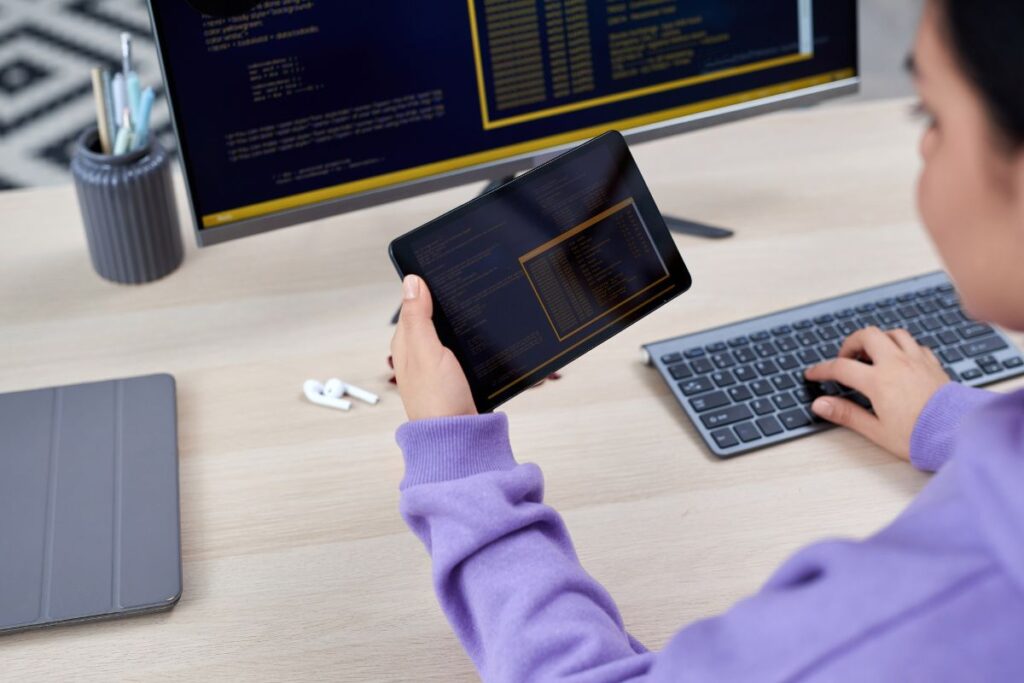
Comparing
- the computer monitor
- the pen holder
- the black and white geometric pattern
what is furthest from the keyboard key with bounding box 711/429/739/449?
the black and white geometric pattern

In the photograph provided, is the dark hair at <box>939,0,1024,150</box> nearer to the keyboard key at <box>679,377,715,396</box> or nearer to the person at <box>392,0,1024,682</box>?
the person at <box>392,0,1024,682</box>

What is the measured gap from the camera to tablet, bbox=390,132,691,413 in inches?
32.4

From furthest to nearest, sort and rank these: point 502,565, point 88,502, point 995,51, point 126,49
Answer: point 126,49, point 88,502, point 502,565, point 995,51

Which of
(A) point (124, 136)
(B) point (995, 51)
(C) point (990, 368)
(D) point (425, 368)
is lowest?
(C) point (990, 368)

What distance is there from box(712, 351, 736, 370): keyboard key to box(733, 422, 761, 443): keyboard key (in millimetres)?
66

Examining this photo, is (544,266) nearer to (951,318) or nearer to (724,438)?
(724,438)

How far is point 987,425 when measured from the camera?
20.0 inches

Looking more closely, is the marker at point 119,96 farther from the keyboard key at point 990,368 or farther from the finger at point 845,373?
the keyboard key at point 990,368

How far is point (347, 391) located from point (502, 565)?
303 millimetres

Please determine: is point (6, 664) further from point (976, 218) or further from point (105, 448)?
point (976, 218)

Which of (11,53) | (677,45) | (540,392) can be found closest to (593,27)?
(677,45)

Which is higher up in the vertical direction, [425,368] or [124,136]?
[124,136]

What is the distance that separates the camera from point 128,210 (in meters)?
1.07

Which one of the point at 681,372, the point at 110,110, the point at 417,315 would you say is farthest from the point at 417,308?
the point at 110,110
